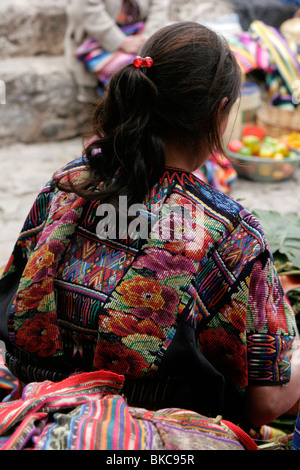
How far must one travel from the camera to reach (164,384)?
4.39 feet

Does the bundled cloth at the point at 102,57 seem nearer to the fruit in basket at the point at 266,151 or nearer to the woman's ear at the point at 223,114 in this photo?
the fruit in basket at the point at 266,151

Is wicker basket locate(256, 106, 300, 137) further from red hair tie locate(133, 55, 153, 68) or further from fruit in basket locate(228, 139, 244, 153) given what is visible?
red hair tie locate(133, 55, 153, 68)

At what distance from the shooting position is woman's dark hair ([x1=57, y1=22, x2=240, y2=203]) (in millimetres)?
1261

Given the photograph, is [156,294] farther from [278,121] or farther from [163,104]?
[278,121]

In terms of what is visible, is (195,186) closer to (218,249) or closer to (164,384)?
(218,249)

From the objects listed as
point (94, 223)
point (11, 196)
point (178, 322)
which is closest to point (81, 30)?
point (11, 196)

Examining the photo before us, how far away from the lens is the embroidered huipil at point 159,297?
1.26m

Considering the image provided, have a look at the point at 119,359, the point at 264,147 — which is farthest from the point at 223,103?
the point at 264,147

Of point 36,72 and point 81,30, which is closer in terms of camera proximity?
point 81,30

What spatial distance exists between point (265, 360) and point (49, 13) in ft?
13.3

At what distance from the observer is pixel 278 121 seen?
4.59 m

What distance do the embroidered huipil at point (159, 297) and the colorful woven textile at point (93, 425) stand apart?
0.18 metres

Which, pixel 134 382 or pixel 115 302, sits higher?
pixel 115 302
